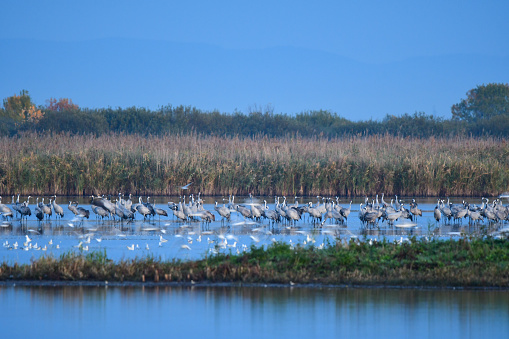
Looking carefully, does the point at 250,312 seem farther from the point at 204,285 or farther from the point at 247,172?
the point at 247,172

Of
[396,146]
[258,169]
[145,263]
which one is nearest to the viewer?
[145,263]

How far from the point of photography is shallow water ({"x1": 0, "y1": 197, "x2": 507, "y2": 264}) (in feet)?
45.3

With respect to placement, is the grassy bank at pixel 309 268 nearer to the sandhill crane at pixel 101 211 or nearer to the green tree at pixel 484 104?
the sandhill crane at pixel 101 211

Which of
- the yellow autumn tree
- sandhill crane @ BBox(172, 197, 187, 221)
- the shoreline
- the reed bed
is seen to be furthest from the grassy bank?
the yellow autumn tree

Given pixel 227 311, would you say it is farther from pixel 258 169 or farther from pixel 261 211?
pixel 258 169

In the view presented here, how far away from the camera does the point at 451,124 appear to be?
5197 centimetres

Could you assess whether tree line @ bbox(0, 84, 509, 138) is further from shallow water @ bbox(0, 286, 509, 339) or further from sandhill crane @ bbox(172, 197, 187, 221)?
shallow water @ bbox(0, 286, 509, 339)

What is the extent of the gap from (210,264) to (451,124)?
43228mm

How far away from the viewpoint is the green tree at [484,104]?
72.3 metres

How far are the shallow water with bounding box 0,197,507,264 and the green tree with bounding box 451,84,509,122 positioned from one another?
174 feet

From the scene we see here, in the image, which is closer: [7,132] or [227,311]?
[227,311]

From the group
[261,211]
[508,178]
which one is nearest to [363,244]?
[261,211]

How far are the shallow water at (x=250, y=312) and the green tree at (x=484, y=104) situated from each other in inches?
2537

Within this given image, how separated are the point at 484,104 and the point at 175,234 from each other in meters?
61.4
